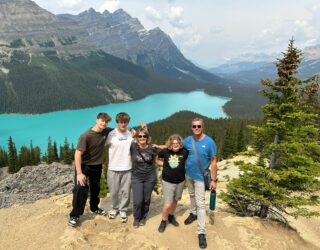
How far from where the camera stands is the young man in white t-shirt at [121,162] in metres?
13.8

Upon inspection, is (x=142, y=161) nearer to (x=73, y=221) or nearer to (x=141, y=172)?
(x=141, y=172)

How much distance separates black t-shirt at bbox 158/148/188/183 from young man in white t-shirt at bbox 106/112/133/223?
1706 mm

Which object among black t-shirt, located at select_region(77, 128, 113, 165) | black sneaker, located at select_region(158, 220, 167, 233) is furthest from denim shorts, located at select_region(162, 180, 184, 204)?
black t-shirt, located at select_region(77, 128, 113, 165)

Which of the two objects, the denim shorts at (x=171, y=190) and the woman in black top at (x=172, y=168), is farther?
the denim shorts at (x=171, y=190)

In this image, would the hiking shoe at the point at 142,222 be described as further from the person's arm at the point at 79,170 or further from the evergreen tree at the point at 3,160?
the evergreen tree at the point at 3,160

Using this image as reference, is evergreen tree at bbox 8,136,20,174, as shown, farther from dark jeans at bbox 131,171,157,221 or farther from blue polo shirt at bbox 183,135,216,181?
blue polo shirt at bbox 183,135,216,181

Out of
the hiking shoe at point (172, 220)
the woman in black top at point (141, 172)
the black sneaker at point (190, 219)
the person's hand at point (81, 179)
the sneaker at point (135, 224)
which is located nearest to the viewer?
the person's hand at point (81, 179)

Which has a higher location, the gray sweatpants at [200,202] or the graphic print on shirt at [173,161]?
the graphic print on shirt at [173,161]

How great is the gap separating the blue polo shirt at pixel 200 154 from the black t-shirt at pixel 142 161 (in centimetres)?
154

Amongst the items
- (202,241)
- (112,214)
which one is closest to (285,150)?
(202,241)

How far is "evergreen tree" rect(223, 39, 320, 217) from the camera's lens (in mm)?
15938

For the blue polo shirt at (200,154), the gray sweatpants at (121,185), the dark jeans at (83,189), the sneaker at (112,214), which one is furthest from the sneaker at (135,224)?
the blue polo shirt at (200,154)

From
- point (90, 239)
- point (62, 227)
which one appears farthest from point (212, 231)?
point (62, 227)

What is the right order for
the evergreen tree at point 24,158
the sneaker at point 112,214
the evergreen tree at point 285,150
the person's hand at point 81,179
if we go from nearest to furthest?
1. the person's hand at point 81,179
2. the sneaker at point 112,214
3. the evergreen tree at point 285,150
4. the evergreen tree at point 24,158
